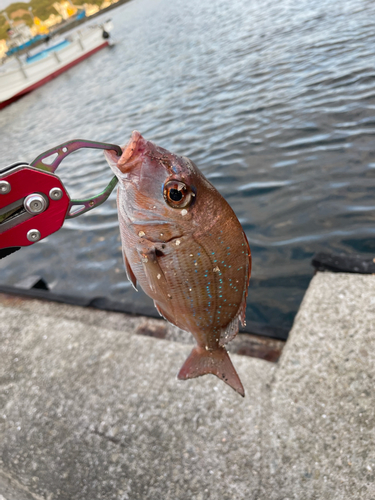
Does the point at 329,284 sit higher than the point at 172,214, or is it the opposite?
the point at 172,214

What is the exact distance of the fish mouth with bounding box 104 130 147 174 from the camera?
4.66ft

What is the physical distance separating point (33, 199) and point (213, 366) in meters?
1.21

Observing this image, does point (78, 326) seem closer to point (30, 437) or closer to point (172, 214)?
point (30, 437)

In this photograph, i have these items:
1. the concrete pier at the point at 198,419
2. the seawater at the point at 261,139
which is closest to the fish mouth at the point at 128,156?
the concrete pier at the point at 198,419

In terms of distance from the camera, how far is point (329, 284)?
123 inches

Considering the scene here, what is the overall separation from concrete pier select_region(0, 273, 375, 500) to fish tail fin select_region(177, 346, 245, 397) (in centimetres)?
71

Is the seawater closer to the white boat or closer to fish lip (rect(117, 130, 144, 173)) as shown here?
fish lip (rect(117, 130, 144, 173))

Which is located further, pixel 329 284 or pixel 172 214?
pixel 329 284

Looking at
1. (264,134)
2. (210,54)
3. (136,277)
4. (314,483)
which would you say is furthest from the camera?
(210,54)

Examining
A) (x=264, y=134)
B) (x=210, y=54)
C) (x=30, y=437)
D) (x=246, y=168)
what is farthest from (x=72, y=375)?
(x=210, y=54)

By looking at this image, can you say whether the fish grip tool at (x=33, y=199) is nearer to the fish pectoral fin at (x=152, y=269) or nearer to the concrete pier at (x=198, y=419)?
the fish pectoral fin at (x=152, y=269)

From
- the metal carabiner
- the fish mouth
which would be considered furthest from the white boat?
the fish mouth

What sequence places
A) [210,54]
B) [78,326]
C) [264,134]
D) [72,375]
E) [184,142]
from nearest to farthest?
[72,375] < [78,326] < [264,134] < [184,142] < [210,54]

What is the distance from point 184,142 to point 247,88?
3085 mm
